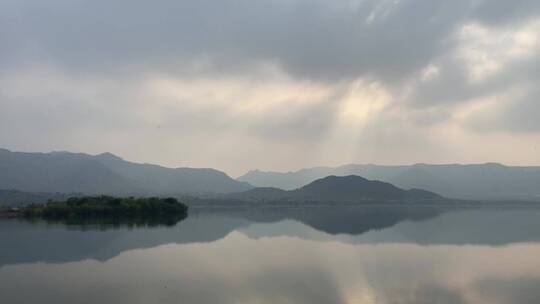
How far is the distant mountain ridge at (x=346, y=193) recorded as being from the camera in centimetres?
15500

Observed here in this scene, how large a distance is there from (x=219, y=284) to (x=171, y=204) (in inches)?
1870

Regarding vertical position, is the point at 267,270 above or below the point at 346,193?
below

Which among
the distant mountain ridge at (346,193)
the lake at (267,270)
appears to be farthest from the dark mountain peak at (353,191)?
the lake at (267,270)

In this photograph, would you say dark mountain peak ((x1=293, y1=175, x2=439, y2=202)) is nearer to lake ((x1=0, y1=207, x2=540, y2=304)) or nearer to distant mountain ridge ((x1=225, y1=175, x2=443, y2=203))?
distant mountain ridge ((x1=225, y1=175, x2=443, y2=203))

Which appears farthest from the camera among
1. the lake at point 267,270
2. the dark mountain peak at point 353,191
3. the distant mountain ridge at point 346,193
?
the dark mountain peak at point 353,191

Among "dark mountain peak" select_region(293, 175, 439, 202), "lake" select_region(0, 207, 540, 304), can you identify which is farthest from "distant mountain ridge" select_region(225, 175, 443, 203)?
"lake" select_region(0, 207, 540, 304)

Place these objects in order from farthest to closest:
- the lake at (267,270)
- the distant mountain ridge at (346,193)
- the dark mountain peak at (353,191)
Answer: the dark mountain peak at (353,191)
the distant mountain ridge at (346,193)
the lake at (267,270)

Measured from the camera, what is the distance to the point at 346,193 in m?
159

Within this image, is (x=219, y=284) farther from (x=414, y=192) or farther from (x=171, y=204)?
(x=414, y=192)

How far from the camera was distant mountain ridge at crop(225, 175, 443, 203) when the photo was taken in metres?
155

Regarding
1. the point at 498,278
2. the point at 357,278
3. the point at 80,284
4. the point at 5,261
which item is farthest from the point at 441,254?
the point at 5,261

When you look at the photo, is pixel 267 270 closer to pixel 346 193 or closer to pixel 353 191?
pixel 346 193

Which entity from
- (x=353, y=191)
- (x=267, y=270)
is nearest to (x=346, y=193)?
(x=353, y=191)

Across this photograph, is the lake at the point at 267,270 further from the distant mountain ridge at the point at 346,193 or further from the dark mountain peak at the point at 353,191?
the dark mountain peak at the point at 353,191
